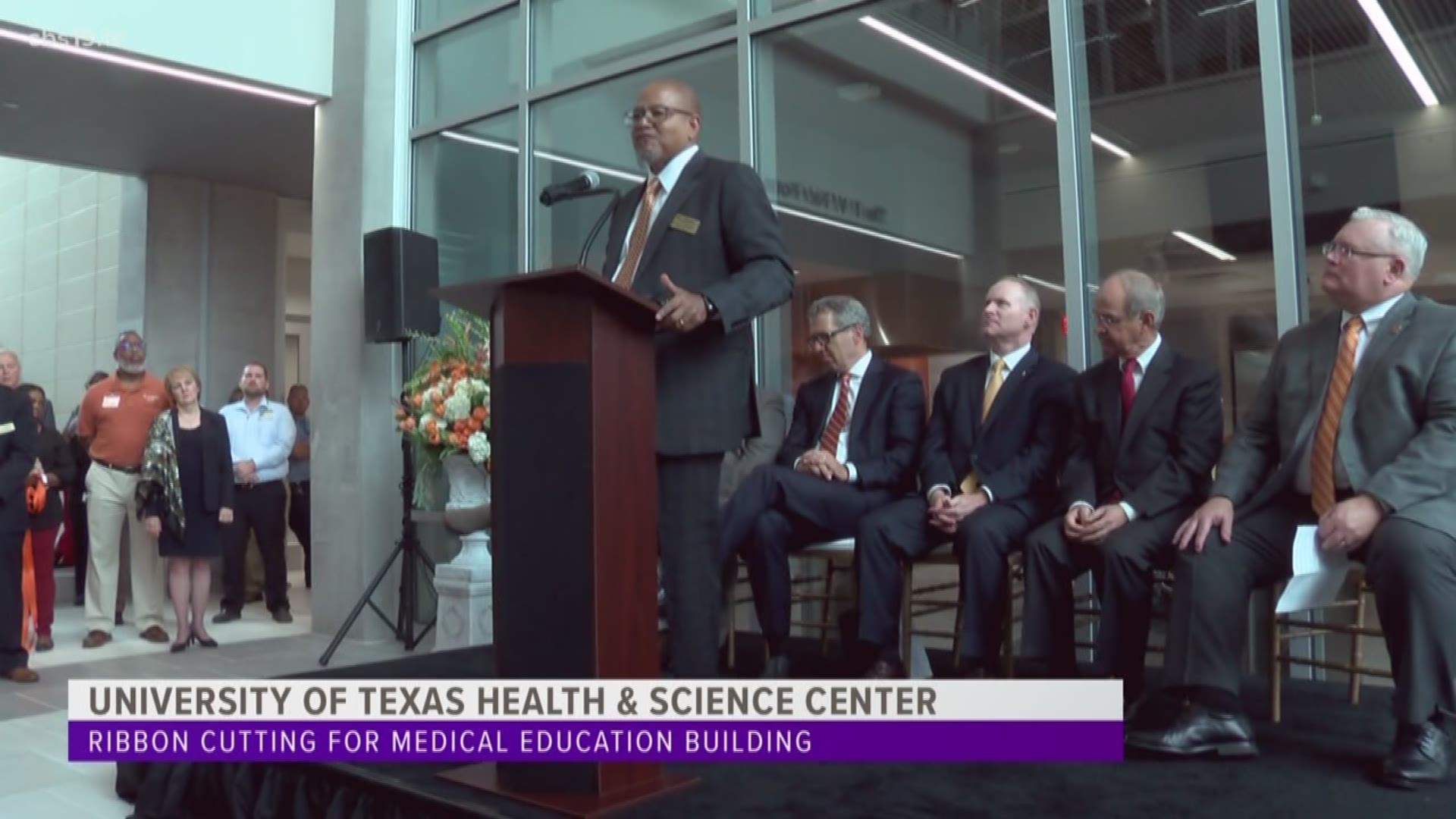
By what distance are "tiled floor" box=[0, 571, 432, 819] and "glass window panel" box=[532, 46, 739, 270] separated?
2144mm

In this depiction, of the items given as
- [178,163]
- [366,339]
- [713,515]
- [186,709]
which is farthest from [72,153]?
[713,515]

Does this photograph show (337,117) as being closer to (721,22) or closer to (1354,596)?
(721,22)

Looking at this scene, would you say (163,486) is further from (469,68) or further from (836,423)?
(836,423)

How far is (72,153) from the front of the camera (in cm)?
780

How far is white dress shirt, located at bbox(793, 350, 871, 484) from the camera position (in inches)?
133

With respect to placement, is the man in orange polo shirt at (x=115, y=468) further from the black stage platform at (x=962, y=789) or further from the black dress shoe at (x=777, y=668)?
the black dress shoe at (x=777, y=668)

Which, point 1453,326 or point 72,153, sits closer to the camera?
point 1453,326

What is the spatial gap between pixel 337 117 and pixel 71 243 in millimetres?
5348

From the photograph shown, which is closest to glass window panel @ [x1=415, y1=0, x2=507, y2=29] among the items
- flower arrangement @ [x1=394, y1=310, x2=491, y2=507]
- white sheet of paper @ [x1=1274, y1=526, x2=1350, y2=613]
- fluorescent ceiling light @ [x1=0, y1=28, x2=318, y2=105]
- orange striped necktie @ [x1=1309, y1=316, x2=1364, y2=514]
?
fluorescent ceiling light @ [x1=0, y1=28, x2=318, y2=105]

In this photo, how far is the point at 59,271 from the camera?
10.2 m

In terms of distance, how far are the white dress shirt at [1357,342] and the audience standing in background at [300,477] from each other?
5705mm

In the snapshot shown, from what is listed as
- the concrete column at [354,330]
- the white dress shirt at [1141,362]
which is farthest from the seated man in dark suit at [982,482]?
the concrete column at [354,330]

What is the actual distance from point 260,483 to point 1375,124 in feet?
18.4

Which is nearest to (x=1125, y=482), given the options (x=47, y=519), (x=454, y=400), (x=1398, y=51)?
(x=1398, y=51)
